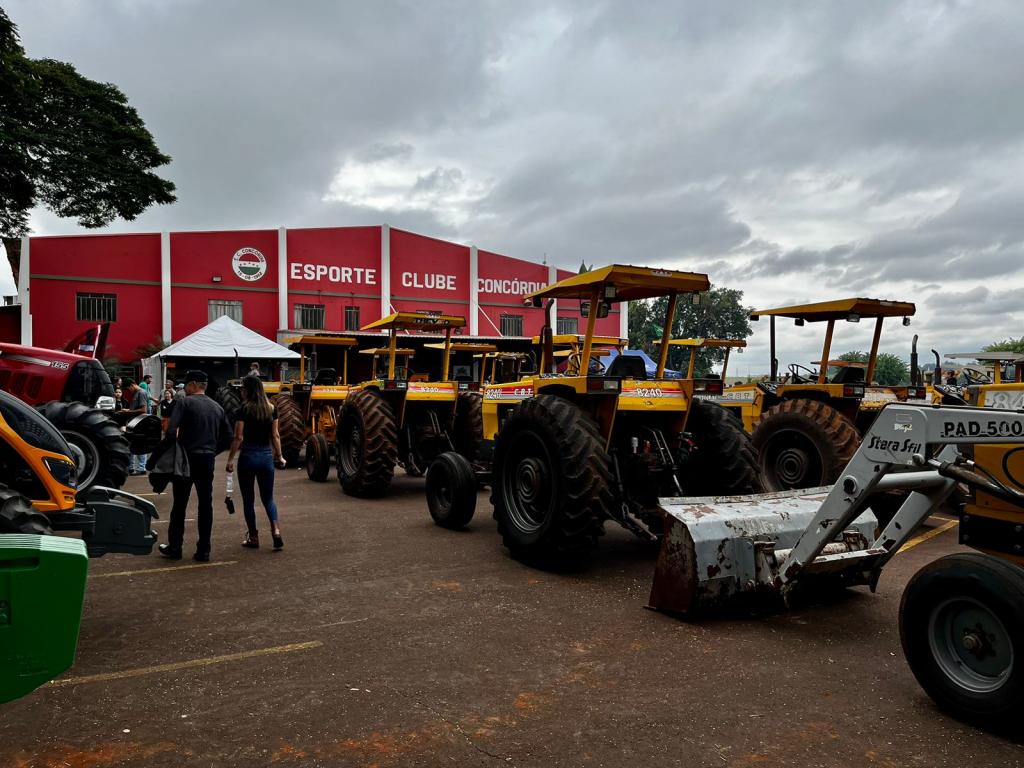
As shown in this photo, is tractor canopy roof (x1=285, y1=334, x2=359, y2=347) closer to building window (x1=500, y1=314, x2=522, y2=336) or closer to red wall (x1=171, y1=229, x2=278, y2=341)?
red wall (x1=171, y1=229, x2=278, y2=341)

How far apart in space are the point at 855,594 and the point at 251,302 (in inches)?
1013

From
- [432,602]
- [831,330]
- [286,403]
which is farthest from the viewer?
[286,403]

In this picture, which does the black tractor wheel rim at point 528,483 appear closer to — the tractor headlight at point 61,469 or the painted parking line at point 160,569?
the painted parking line at point 160,569

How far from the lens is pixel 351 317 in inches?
1137

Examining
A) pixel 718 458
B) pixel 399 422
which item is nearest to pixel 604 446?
pixel 718 458

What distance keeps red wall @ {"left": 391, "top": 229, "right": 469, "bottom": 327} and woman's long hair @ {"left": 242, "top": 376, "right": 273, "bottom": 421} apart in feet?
75.7

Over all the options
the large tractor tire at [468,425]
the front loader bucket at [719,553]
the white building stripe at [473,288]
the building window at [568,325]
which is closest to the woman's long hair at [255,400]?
the front loader bucket at [719,553]

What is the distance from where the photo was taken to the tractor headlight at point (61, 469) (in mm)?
4152

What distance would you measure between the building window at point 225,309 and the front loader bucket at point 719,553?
82.1ft

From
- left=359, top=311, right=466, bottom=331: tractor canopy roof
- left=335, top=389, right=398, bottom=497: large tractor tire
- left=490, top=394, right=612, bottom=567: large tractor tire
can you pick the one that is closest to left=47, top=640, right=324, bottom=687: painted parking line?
left=490, top=394, right=612, bottom=567: large tractor tire

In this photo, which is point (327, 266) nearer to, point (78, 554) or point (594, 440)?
point (594, 440)

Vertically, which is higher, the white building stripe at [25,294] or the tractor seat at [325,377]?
the white building stripe at [25,294]

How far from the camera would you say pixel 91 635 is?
438 centimetres

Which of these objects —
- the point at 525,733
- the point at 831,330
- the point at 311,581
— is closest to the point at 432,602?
the point at 311,581
